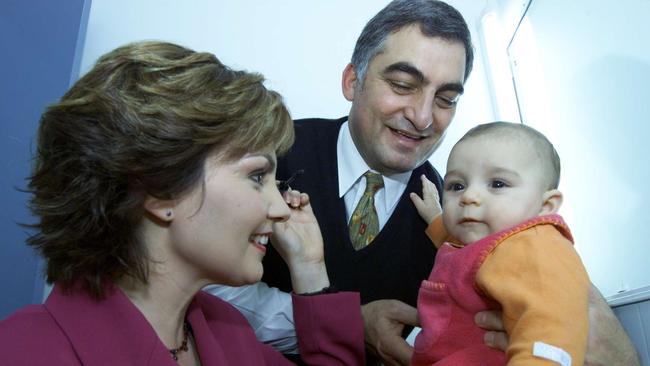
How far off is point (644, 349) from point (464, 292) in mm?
510

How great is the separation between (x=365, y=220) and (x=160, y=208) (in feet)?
2.72

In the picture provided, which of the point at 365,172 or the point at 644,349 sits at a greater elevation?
the point at 365,172

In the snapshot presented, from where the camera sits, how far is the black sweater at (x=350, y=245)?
1.65 metres

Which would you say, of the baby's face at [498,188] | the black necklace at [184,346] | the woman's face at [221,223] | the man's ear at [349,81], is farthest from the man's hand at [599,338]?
the man's ear at [349,81]

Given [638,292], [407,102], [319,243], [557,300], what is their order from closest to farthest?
1. [557,300]
2. [638,292]
3. [319,243]
4. [407,102]

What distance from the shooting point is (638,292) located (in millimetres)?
1367

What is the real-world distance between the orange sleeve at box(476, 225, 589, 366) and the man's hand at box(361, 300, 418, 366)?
43cm

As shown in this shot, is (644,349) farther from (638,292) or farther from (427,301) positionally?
(427,301)

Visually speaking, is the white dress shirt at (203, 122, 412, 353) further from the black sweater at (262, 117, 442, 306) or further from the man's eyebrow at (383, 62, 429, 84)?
the man's eyebrow at (383, 62, 429, 84)

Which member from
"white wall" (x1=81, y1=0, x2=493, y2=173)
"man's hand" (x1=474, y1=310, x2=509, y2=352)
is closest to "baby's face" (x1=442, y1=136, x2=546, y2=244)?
"man's hand" (x1=474, y1=310, x2=509, y2=352)

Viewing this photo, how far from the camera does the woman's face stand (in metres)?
1.00

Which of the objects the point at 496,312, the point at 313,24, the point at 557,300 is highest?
the point at 313,24

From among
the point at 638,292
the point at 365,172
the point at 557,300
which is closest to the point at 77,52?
the point at 365,172

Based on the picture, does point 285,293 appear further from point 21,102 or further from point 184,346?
point 21,102
